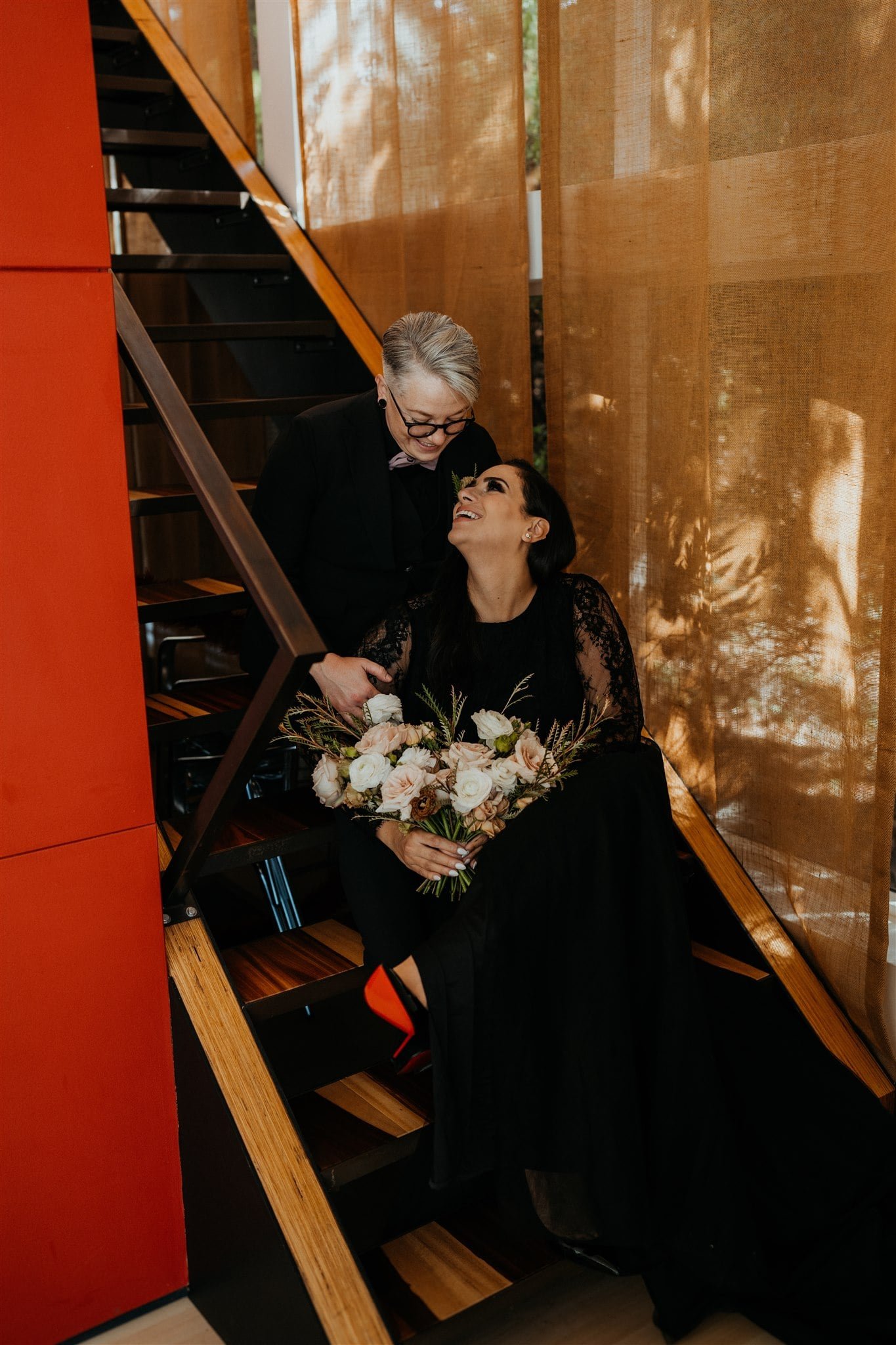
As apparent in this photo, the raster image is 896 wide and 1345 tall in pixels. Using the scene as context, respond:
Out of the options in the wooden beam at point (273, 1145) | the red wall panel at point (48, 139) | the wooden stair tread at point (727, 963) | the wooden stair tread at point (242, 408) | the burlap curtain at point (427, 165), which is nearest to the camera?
the red wall panel at point (48, 139)

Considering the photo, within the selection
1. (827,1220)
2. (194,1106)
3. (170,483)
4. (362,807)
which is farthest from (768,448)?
(170,483)

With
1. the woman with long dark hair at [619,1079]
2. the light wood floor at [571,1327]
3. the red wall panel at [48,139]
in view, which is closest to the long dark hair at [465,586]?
the woman with long dark hair at [619,1079]

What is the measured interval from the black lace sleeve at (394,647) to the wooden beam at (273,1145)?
0.64 metres

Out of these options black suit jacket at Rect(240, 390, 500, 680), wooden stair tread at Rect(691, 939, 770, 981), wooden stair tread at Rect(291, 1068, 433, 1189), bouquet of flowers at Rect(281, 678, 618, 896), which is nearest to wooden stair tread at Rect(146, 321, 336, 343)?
black suit jacket at Rect(240, 390, 500, 680)

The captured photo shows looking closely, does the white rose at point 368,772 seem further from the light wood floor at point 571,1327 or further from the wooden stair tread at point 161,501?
the light wood floor at point 571,1327

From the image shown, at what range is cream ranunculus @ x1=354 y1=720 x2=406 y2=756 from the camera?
6.98 feet

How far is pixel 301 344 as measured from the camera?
3.45 metres

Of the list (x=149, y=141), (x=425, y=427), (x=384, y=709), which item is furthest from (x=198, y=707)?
(x=149, y=141)

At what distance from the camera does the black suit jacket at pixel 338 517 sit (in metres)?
2.56

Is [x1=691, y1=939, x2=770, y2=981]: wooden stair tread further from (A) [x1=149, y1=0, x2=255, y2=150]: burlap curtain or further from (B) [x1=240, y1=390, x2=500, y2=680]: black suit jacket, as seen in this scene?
(A) [x1=149, y1=0, x2=255, y2=150]: burlap curtain

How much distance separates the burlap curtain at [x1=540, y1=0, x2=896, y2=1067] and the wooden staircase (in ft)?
0.88

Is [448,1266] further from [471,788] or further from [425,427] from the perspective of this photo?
[425,427]

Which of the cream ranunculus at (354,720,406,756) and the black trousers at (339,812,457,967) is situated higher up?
the cream ranunculus at (354,720,406,756)

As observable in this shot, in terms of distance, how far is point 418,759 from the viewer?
211cm
